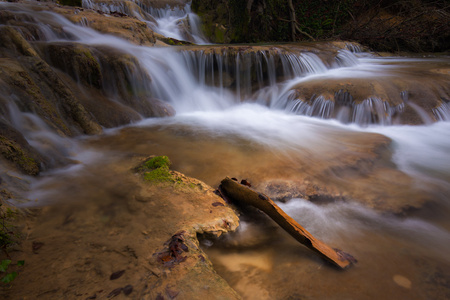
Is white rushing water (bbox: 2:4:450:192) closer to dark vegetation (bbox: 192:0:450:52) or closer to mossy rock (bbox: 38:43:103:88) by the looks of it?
mossy rock (bbox: 38:43:103:88)

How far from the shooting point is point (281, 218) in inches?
88.1

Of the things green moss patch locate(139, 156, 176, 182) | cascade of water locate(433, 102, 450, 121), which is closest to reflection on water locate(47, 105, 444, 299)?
cascade of water locate(433, 102, 450, 121)

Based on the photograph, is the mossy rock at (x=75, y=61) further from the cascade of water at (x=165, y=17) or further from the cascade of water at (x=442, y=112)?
the cascade of water at (x=442, y=112)

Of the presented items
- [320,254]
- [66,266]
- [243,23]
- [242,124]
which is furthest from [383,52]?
[66,266]

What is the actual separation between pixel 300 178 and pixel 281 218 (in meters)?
1.19

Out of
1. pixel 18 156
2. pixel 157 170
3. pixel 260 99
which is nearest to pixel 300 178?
pixel 157 170

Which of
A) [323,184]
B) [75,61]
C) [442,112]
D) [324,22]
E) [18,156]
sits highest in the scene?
[324,22]

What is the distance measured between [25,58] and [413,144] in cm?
725

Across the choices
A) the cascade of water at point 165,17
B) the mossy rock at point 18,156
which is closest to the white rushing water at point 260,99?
the mossy rock at point 18,156

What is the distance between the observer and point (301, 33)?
13555 millimetres

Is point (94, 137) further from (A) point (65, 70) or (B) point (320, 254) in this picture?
(B) point (320, 254)

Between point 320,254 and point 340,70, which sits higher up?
point 340,70

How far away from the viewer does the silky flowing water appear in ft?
6.20

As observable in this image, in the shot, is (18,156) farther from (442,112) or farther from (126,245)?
(442,112)
